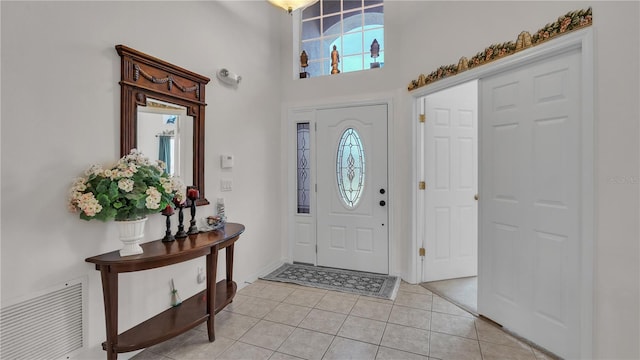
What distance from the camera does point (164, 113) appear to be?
2.28m

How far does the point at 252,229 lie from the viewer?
333 cm

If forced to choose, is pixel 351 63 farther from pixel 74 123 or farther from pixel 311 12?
pixel 74 123

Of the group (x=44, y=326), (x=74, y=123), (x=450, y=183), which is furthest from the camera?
(x=450, y=183)

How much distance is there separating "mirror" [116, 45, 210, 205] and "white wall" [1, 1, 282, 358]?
73 millimetres

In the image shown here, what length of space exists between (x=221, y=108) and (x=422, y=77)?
6.95 feet

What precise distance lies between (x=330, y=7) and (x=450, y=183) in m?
2.87

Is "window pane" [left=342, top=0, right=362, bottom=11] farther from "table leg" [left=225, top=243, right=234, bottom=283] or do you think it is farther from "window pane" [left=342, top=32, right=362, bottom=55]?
"table leg" [left=225, top=243, right=234, bottom=283]

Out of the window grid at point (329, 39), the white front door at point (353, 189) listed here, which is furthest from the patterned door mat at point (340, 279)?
the window grid at point (329, 39)

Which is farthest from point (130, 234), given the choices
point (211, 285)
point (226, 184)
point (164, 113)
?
point (226, 184)

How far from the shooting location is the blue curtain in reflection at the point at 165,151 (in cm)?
224

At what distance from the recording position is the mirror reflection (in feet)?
6.95

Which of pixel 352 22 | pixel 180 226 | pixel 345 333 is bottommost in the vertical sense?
pixel 345 333

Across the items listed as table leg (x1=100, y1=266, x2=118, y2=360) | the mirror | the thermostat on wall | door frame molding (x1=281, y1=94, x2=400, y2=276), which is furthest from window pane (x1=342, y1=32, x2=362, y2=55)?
table leg (x1=100, y1=266, x2=118, y2=360)

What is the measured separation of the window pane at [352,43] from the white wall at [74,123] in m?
1.69
